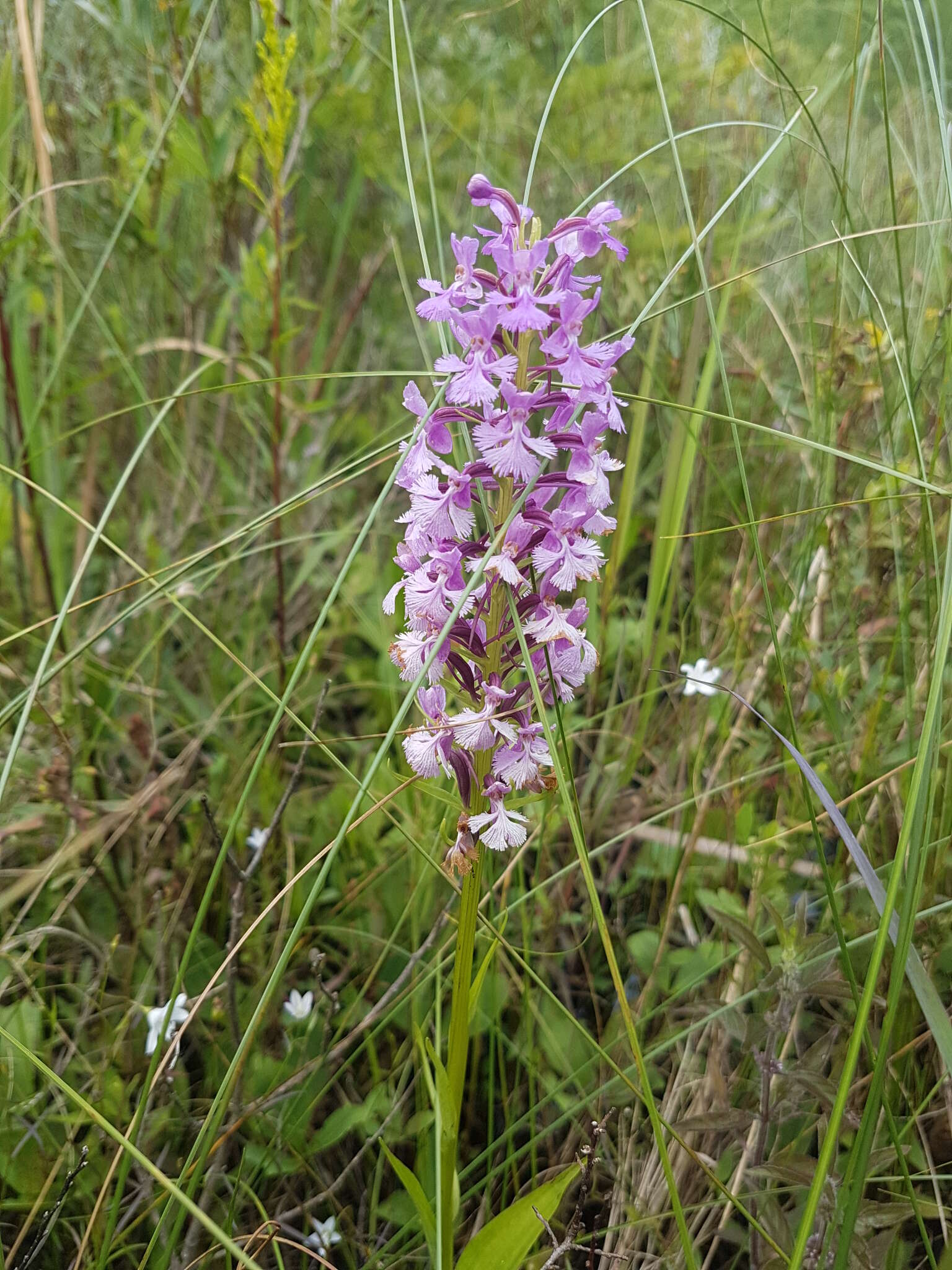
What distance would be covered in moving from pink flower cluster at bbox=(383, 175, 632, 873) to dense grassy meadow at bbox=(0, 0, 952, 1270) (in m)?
0.09

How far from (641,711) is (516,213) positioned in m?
1.27

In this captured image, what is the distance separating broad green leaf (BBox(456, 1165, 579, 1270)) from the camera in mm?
1175

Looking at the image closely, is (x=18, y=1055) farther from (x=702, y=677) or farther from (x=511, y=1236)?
(x=702, y=677)

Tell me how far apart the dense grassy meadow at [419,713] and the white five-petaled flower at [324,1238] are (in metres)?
0.06

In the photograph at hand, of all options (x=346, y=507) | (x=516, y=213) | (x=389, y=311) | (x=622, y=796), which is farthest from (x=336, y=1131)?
(x=389, y=311)

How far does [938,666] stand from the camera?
0.91m

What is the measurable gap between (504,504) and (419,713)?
0.79m

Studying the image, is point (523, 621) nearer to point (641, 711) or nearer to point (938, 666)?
point (938, 666)

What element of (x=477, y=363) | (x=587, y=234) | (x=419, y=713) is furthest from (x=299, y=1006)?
(x=587, y=234)

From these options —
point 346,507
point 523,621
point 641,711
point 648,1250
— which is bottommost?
point 648,1250

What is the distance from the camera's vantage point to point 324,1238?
1369 millimetres

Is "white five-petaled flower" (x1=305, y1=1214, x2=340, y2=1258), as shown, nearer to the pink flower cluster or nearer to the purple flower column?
the purple flower column

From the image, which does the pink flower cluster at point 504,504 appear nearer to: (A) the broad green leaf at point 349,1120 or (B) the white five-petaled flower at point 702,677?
(A) the broad green leaf at point 349,1120

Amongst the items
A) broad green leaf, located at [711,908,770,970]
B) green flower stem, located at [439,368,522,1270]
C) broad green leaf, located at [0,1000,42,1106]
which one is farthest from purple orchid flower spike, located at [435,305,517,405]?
broad green leaf, located at [0,1000,42,1106]
